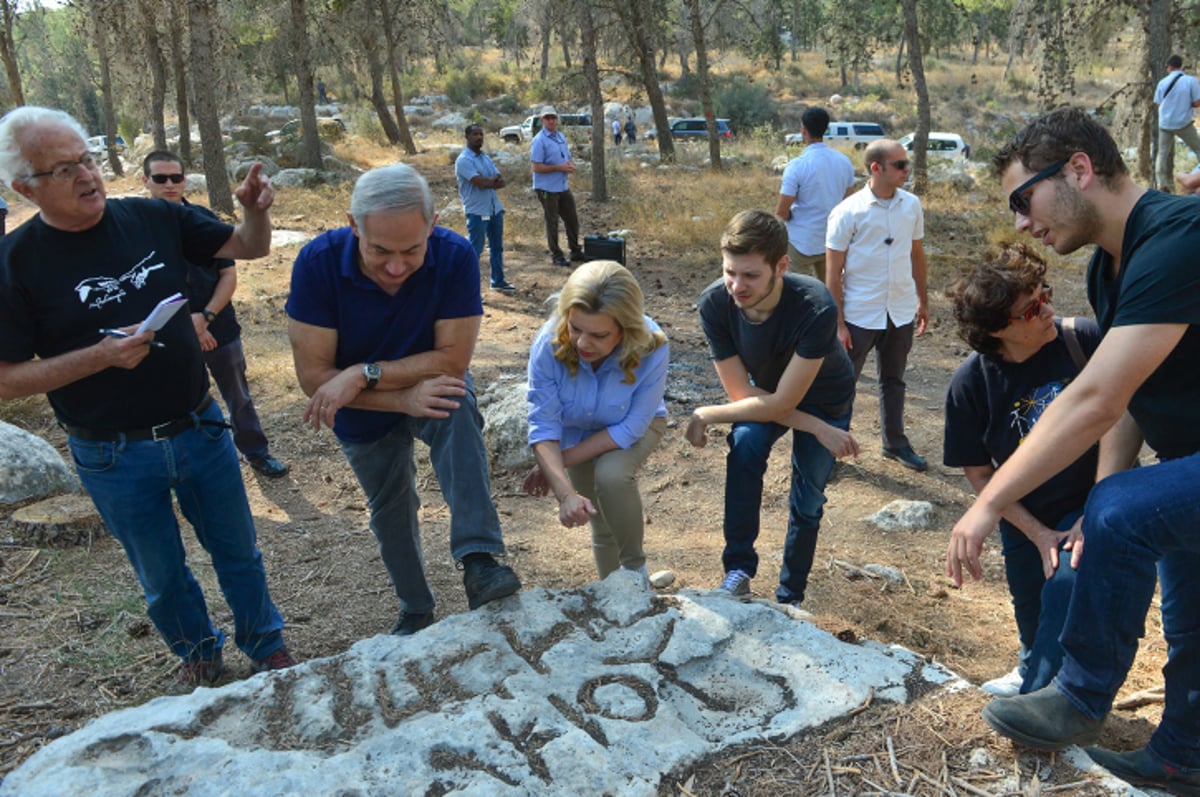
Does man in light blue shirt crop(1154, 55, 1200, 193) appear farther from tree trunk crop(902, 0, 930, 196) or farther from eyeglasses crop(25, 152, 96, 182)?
eyeglasses crop(25, 152, 96, 182)

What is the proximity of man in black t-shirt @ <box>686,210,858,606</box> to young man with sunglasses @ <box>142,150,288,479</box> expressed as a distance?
9.39 ft

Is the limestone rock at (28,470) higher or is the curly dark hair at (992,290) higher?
the curly dark hair at (992,290)

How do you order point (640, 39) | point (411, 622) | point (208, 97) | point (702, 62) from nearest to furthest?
point (411, 622) → point (208, 97) → point (702, 62) → point (640, 39)

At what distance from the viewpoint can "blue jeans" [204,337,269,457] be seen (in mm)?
5676

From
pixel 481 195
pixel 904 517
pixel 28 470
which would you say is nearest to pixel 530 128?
pixel 481 195

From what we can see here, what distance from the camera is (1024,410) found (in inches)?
119

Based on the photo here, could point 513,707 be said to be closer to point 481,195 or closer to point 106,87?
point 481,195

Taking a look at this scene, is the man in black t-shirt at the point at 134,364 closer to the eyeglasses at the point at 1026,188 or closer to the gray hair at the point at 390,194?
the gray hair at the point at 390,194

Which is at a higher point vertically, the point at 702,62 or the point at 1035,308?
the point at 702,62

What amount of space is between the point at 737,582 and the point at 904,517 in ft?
6.81

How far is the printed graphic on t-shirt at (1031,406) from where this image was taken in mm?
2984

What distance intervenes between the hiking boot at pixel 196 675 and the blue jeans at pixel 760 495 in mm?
2092

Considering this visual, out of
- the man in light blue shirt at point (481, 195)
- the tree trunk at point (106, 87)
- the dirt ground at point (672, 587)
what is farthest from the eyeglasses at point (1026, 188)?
the tree trunk at point (106, 87)

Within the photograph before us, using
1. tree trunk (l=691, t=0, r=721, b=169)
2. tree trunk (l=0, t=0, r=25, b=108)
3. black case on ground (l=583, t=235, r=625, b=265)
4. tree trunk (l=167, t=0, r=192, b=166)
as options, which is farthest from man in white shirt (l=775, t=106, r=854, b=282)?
tree trunk (l=0, t=0, r=25, b=108)
